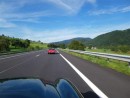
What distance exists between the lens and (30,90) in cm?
336

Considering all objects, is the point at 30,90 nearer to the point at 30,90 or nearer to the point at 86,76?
the point at 30,90

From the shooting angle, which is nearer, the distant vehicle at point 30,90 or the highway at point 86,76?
the distant vehicle at point 30,90

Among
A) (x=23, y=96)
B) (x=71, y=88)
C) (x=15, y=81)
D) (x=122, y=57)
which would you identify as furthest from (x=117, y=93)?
(x=122, y=57)

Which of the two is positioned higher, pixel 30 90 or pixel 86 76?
pixel 30 90

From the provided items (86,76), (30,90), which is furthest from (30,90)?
(86,76)

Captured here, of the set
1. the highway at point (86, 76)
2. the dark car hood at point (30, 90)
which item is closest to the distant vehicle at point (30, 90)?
the dark car hood at point (30, 90)

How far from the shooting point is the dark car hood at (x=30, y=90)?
10.4 feet

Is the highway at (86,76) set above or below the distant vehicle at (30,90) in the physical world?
below

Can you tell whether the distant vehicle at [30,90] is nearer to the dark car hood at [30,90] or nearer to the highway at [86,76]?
the dark car hood at [30,90]

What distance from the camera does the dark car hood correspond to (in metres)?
3.18

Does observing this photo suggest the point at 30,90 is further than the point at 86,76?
No

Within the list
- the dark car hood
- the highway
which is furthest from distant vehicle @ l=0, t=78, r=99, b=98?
the highway

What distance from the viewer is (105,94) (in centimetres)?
774

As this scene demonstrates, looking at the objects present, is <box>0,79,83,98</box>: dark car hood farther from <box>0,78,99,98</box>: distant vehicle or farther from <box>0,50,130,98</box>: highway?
<box>0,50,130,98</box>: highway
